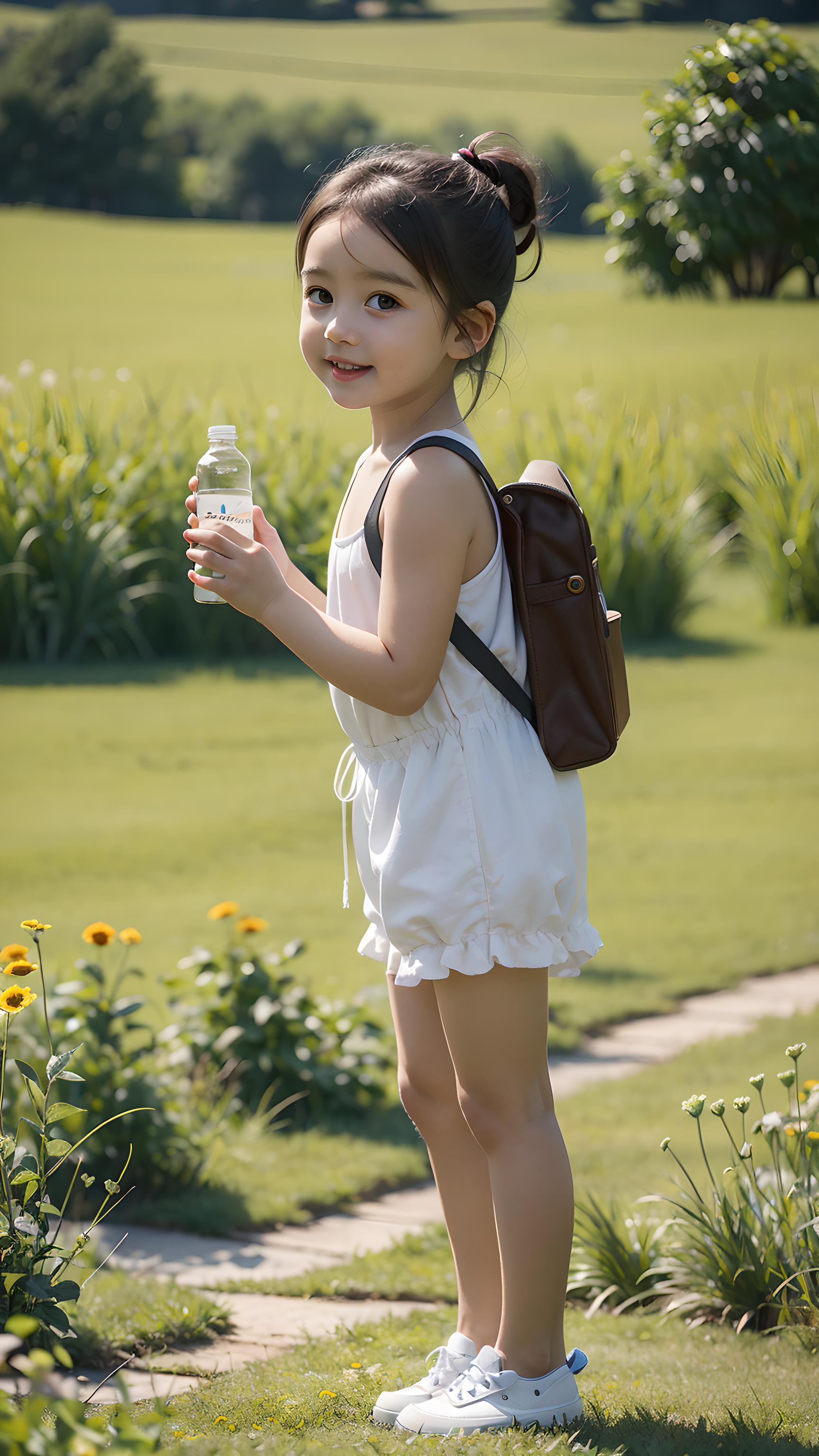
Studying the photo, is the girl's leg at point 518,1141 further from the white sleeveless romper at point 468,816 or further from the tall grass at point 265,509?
the tall grass at point 265,509

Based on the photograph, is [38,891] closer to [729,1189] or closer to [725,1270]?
[729,1189]

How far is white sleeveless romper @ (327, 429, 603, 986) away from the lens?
6.20ft

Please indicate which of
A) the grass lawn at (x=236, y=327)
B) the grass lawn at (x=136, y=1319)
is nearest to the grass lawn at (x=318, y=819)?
the grass lawn at (x=136, y=1319)

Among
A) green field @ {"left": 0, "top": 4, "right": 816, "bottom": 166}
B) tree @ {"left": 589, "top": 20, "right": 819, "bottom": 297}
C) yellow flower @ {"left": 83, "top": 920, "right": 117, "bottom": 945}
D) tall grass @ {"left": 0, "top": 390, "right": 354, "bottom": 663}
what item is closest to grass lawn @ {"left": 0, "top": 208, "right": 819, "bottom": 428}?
tall grass @ {"left": 0, "top": 390, "right": 354, "bottom": 663}

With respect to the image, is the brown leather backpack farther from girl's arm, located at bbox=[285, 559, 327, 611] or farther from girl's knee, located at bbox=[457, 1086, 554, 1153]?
girl's knee, located at bbox=[457, 1086, 554, 1153]

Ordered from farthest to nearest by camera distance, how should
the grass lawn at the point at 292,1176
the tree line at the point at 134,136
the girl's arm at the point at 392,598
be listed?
the tree line at the point at 134,136, the grass lawn at the point at 292,1176, the girl's arm at the point at 392,598

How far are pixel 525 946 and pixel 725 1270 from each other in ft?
3.40

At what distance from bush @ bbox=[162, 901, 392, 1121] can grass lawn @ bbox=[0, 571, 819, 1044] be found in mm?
277

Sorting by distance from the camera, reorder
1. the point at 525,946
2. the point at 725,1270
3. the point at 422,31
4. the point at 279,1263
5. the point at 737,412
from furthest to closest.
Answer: the point at 737,412, the point at 422,31, the point at 279,1263, the point at 725,1270, the point at 525,946

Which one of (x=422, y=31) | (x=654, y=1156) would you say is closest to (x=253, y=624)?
(x=422, y=31)

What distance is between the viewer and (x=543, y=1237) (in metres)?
1.91

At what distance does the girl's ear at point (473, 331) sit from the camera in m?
1.98

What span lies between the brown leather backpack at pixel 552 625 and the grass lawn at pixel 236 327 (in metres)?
8.60

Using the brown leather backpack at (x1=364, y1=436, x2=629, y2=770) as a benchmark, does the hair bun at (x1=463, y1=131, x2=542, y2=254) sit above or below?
above
